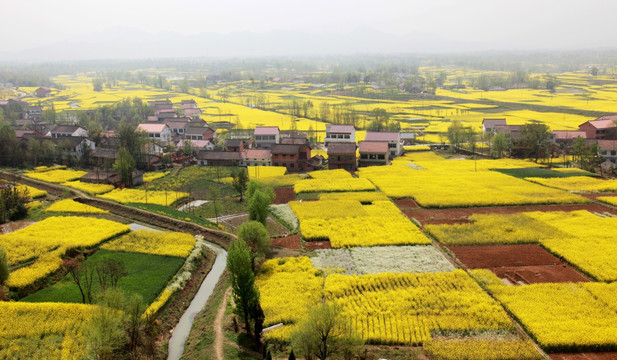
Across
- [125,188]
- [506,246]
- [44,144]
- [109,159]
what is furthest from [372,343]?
[44,144]

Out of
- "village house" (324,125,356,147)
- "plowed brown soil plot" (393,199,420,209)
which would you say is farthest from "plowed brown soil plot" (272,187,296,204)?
"village house" (324,125,356,147)

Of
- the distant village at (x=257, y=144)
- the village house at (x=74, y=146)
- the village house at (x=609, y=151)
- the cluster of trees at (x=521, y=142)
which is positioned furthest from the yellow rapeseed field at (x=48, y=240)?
the village house at (x=609, y=151)

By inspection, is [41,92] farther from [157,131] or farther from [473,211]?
[473,211]

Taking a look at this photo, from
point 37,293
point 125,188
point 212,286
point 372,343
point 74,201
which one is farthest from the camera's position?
point 125,188

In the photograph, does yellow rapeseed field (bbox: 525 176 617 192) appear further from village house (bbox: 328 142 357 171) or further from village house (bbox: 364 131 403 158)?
village house (bbox: 328 142 357 171)

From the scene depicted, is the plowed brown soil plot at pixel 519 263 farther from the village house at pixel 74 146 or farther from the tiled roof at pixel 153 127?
the tiled roof at pixel 153 127

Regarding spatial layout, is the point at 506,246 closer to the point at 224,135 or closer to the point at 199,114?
the point at 224,135
